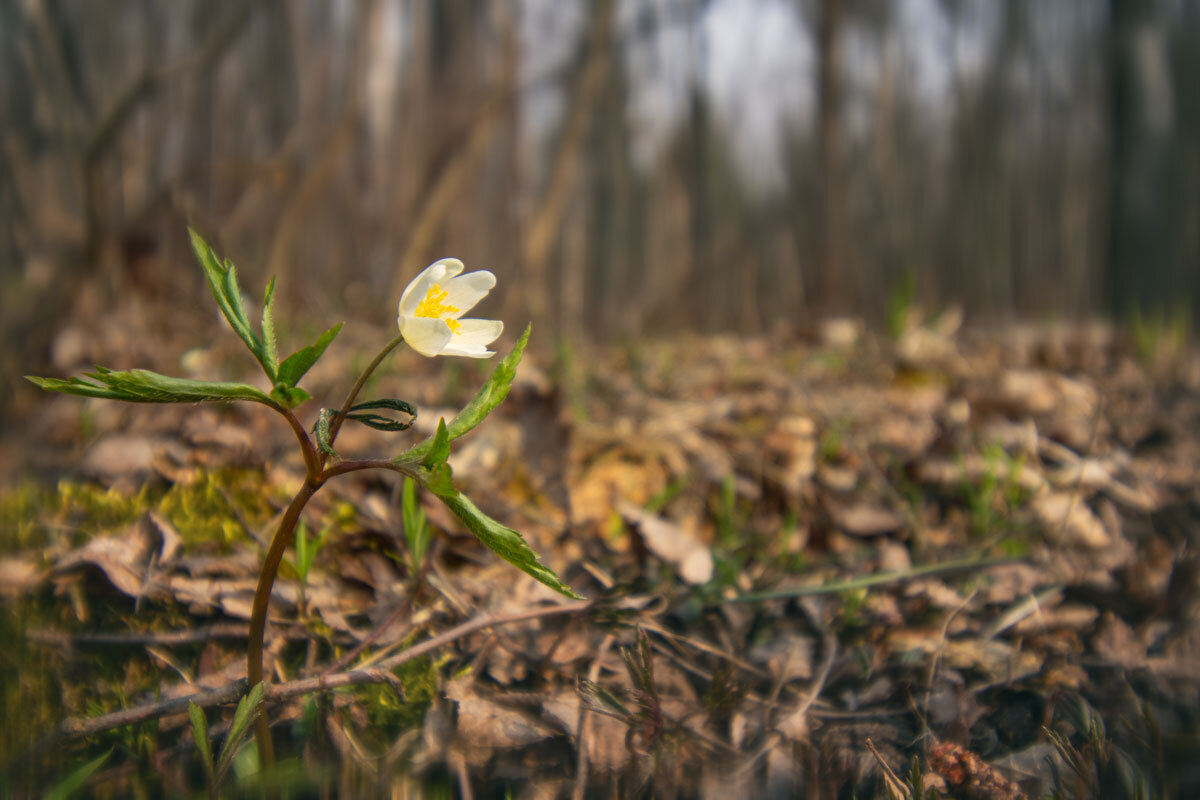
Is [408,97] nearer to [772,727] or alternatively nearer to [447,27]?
[447,27]

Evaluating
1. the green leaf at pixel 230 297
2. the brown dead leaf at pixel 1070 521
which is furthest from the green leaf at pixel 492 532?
the brown dead leaf at pixel 1070 521

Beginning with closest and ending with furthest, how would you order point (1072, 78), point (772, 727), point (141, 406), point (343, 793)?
point (343, 793) → point (772, 727) → point (141, 406) → point (1072, 78)

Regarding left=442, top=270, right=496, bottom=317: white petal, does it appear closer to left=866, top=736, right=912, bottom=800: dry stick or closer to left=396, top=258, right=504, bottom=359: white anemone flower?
left=396, top=258, right=504, bottom=359: white anemone flower

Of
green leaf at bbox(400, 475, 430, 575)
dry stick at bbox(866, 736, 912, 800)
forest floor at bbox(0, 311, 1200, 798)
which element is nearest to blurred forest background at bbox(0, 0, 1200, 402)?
forest floor at bbox(0, 311, 1200, 798)

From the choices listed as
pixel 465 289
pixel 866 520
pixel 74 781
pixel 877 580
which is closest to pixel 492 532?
pixel 465 289

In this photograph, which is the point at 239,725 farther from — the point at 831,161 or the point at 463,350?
the point at 831,161

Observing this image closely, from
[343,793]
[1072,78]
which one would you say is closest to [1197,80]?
[1072,78]

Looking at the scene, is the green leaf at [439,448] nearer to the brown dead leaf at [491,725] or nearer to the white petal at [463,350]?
the white petal at [463,350]
